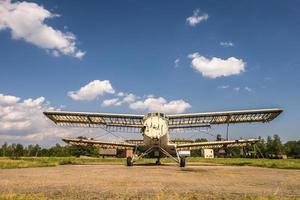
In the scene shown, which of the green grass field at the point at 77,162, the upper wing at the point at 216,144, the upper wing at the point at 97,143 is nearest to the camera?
the green grass field at the point at 77,162

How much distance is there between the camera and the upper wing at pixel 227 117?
31.3m

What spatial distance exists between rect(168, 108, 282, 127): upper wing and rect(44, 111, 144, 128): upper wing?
418cm

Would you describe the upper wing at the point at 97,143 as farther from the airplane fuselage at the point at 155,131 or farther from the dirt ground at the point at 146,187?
the dirt ground at the point at 146,187

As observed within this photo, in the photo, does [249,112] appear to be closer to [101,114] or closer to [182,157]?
[182,157]

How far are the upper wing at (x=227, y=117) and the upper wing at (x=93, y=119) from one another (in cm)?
418

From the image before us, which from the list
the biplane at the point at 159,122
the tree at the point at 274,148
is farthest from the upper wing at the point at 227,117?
the tree at the point at 274,148

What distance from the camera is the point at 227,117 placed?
109 ft

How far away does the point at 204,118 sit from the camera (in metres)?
33.8

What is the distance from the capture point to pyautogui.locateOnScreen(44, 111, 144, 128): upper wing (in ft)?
106

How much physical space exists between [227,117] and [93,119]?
14.2 meters

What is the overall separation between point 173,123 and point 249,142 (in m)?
8.20

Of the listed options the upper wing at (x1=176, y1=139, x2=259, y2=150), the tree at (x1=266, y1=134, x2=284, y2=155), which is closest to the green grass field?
the upper wing at (x1=176, y1=139, x2=259, y2=150)

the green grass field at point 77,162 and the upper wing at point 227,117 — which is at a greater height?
the upper wing at point 227,117

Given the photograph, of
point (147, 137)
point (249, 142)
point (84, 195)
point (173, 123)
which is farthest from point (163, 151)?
point (84, 195)
